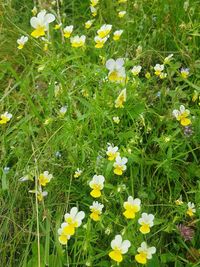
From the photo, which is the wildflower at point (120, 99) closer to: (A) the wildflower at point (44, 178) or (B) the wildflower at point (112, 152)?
(B) the wildflower at point (112, 152)

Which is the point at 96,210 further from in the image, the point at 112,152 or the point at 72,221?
the point at 112,152

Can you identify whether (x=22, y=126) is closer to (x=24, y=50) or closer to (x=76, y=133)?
(x=76, y=133)

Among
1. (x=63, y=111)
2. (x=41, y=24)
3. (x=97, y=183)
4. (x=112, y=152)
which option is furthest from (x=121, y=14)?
(x=97, y=183)

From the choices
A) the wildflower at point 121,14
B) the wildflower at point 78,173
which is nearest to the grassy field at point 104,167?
the wildflower at point 78,173

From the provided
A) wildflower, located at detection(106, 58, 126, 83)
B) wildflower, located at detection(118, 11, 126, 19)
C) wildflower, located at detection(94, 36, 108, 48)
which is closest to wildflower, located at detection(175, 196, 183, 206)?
wildflower, located at detection(106, 58, 126, 83)

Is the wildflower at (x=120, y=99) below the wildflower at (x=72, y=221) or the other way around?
the other way around

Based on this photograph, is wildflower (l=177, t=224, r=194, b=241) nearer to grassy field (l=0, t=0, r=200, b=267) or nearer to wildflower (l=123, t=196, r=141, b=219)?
grassy field (l=0, t=0, r=200, b=267)
